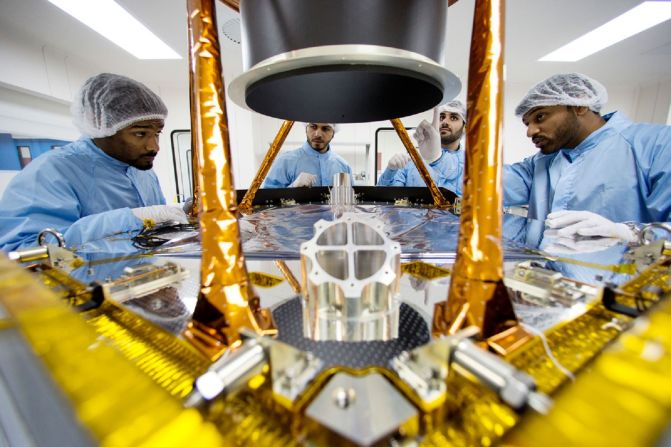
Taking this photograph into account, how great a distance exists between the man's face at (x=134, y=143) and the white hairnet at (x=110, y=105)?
34 mm

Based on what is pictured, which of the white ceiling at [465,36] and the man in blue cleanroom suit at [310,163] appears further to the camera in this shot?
the man in blue cleanroom suit at [310,163]

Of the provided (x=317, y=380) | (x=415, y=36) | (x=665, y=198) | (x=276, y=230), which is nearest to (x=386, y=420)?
(x=317, y=380)

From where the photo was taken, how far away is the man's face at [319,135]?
220 cm

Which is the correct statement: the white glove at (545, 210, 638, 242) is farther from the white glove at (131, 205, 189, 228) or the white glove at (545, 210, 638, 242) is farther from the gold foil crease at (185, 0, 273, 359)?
the white glove at (131, 205, 189, 228)

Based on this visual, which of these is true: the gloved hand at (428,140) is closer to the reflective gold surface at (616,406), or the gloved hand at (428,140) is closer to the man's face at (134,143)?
the man's face at (134,143)

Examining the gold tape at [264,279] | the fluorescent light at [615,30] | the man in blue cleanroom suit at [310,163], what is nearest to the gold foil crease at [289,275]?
the gold tape at [264,279]

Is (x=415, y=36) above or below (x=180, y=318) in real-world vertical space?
above

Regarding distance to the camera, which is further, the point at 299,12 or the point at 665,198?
the point at 665,198

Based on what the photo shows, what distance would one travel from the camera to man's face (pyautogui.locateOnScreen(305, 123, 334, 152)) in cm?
220

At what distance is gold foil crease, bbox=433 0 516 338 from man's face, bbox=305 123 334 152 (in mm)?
1959

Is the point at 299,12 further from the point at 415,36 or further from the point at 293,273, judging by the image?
the point at 293,273

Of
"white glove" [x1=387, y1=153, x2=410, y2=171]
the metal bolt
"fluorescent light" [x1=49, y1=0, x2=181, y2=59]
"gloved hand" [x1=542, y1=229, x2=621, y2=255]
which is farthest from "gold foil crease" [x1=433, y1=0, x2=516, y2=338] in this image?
"fluorescent light" [x1=49, y1=0, x2=181, y2=59]

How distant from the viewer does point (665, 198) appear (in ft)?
3.35

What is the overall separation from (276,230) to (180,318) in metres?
0.54
